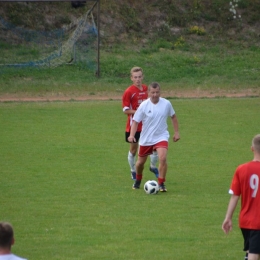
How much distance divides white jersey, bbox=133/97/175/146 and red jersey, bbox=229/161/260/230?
495 centimetres

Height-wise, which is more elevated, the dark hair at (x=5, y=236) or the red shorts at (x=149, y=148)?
the dark hair at (x=5, y=236)

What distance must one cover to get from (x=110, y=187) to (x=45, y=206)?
1831 millimetres

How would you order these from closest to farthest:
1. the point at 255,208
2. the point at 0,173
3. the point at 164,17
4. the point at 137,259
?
the point at 255,208 < the point at 137,259 < the point at 0,173 < the point at 164,17

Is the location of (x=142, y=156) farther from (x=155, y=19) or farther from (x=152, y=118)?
(x=155, y=19)

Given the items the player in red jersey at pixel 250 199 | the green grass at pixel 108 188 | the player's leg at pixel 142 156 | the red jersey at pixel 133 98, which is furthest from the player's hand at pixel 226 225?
the red jersey at pixel 133 98

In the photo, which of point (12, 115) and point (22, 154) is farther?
point (12, 115)

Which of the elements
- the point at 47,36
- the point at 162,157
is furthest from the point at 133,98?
the point at 47,36

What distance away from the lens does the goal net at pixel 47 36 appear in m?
30.6

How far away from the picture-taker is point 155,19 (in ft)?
118

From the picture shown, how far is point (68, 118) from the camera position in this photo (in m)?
21.4

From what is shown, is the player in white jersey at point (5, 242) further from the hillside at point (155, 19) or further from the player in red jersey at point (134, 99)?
the hillside at point (155, 19)

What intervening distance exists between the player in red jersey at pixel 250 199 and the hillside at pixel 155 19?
26.9 metres

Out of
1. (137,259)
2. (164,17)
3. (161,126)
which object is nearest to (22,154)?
(161,126)

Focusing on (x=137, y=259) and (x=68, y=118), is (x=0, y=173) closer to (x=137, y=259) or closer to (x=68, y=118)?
(x=137, y=259)
